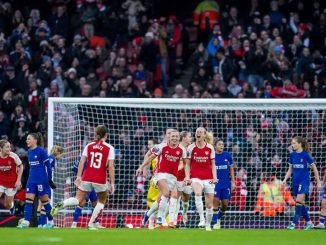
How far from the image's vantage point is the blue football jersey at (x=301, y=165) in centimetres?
2266

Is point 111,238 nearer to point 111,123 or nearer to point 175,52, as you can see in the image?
point 111,123

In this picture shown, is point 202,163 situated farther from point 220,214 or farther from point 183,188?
point 220,214

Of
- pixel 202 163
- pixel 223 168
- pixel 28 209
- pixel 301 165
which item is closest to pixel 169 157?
pixel 202 163

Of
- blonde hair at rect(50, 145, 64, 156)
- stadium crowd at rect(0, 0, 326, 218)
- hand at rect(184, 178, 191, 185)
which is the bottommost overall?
hand at rect(184, 178, 191, 185)

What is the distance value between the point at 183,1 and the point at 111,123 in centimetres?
887

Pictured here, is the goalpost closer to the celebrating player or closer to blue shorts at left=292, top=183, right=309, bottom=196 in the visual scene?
the celebrating player

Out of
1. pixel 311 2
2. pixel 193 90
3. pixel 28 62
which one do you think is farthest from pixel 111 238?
pixel 311 2

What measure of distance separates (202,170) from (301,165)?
258 centimetres

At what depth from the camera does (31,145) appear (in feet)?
71.3

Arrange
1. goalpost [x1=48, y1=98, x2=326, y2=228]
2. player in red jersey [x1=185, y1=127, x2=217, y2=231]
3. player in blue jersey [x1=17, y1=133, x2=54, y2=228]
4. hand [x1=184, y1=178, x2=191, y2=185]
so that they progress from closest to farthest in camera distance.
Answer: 1. hand [x1=184, y1=178, x2=191, y2=185]
2. player in red jersey [x1=185, y1=127, x2=217, y2=231]
3. player in blue jersey [x1=17, y1=133, x2=54, y2=228]
4. goalpost [x1=48, y1=98, x2=326, y2=228]

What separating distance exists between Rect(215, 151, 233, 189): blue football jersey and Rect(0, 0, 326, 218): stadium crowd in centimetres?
Answer: 276

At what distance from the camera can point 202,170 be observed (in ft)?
69.1

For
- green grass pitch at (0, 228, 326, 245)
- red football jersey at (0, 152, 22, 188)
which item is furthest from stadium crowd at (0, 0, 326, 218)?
green grass pitch at (0, 228, 326, 245)

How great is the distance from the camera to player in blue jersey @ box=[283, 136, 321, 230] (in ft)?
74.0
